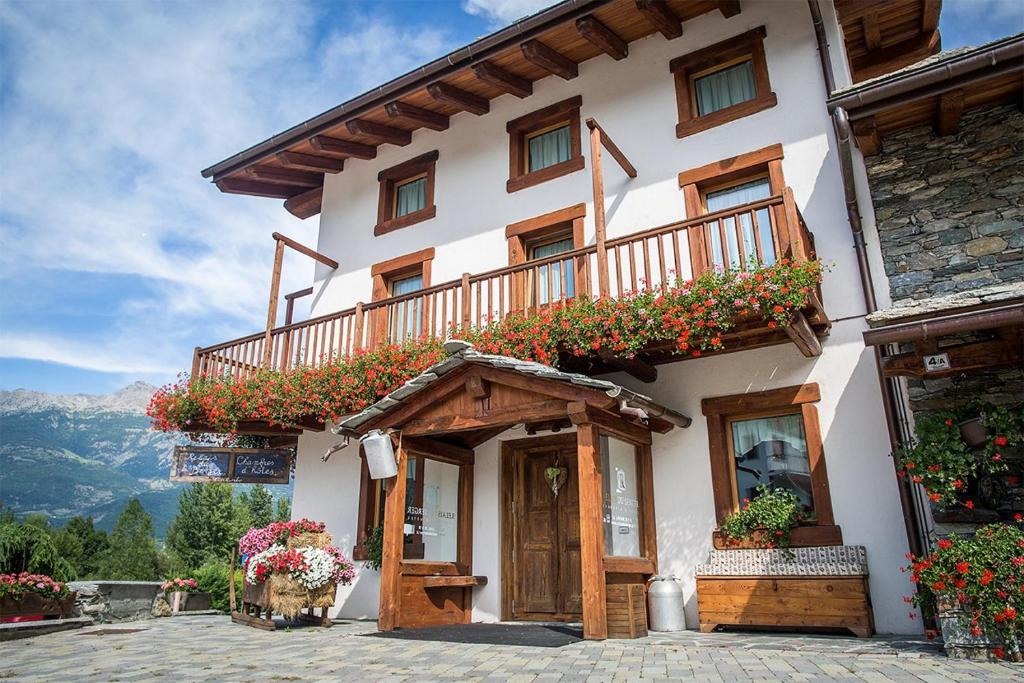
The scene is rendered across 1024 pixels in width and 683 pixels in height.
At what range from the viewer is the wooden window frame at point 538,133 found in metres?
10.5

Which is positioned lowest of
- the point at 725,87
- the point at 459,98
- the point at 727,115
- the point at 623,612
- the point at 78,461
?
the point at 623,612

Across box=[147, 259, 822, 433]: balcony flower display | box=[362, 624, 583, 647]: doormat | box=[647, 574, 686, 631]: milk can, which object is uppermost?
box=[147, 259, 822, 433]: balcony flower display

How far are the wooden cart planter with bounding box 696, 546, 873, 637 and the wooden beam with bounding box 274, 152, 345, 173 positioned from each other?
9411 mm

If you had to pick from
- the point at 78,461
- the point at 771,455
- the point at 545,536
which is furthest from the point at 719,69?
the point at 78,461

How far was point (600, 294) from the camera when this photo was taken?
314 inches

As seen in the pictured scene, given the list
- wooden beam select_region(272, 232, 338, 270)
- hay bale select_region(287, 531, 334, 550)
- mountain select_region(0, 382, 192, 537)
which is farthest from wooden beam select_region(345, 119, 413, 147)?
mountain select_region(0, 382, 192, 537)

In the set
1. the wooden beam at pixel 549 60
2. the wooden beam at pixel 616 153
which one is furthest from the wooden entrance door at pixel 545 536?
the wooden beam at pixel 549 60

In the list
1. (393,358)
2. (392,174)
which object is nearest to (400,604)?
(393,358)

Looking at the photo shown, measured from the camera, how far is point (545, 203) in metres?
10.4

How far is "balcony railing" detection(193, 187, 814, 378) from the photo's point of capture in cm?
743

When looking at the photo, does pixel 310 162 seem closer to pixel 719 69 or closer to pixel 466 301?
pixel 466 301

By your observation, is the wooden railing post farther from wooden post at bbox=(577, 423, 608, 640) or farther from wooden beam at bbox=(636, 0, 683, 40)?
wooden beam at bbox=(636, 0, 683, 40)

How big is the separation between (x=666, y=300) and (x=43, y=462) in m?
131

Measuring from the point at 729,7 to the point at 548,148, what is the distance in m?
3.11
